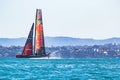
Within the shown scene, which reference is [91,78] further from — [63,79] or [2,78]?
[2,78]

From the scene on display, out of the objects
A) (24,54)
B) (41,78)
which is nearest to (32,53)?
(24,54)

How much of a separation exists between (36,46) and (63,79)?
93527mm

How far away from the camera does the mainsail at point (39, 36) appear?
14588 centimetres

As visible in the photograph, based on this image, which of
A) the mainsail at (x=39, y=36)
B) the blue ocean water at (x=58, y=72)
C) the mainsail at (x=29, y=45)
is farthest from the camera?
the mainsail at (x=29, y=45)

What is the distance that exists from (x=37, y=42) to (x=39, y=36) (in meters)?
2.55

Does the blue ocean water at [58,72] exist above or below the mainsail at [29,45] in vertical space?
below

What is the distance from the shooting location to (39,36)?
14525 cm

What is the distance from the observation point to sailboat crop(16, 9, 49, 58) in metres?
146

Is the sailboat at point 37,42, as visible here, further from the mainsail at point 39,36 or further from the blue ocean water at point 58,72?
the blue ocean water at point 58,72

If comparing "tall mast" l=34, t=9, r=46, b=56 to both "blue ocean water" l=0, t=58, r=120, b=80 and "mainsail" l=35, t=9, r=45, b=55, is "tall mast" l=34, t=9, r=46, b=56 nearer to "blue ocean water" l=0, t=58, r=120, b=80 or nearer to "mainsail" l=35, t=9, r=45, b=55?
"mainsail" l=35, t=9, r=45, b=55

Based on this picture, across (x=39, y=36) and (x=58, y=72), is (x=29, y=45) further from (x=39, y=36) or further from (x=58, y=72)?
(x=58, y=72)

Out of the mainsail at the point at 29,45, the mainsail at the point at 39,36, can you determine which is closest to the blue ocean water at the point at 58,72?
the mainsail at the point at 39,36

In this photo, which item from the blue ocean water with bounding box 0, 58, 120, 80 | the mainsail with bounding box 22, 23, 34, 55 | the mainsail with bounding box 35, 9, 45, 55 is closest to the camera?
the blue ocean water with bounding box 0, 58, 120, 80

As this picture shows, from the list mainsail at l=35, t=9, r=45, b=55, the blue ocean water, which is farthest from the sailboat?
the blue ocean water
